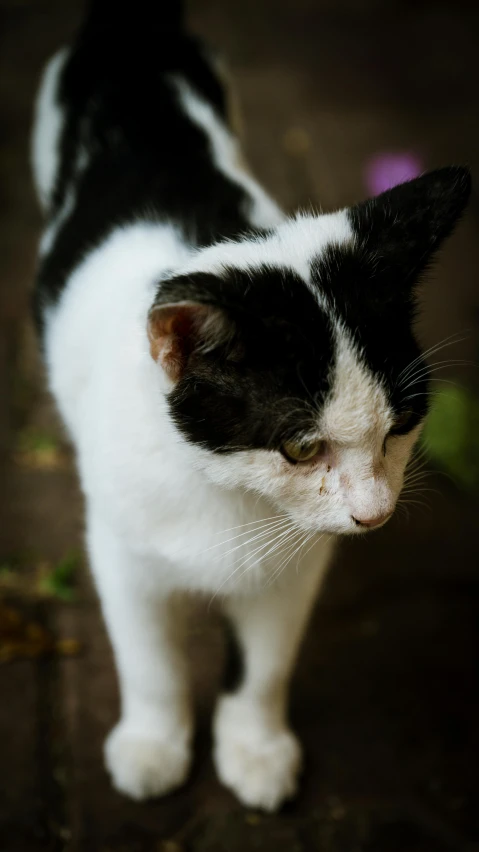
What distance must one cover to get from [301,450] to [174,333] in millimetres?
213

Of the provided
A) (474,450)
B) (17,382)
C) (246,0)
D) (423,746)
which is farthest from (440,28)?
(423,746)

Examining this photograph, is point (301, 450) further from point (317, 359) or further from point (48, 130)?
point (48, 130)

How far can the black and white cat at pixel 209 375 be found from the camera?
975mm

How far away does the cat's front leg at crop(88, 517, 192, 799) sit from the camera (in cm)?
134

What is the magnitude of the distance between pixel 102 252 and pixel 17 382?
31.8 inches

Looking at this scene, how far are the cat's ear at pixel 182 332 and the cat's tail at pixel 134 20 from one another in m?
1.21

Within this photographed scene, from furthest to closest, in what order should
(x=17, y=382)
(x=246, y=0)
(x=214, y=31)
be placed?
1. (x=246, y=0)
2. (x=214, y=31)
3. (x=17, y=382)

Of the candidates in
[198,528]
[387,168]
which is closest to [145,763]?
[198,528]

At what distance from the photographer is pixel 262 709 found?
1533mm

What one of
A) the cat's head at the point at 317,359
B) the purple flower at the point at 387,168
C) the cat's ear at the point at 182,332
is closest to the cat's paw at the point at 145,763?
the cat's head at the point at 317,359

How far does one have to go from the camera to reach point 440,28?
3566mm

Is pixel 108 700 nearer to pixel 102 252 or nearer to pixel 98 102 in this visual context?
pixel 102 252

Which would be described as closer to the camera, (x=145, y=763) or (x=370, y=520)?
(x=370, y=520)

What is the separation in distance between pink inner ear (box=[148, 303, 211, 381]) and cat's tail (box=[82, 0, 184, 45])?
1.21m
